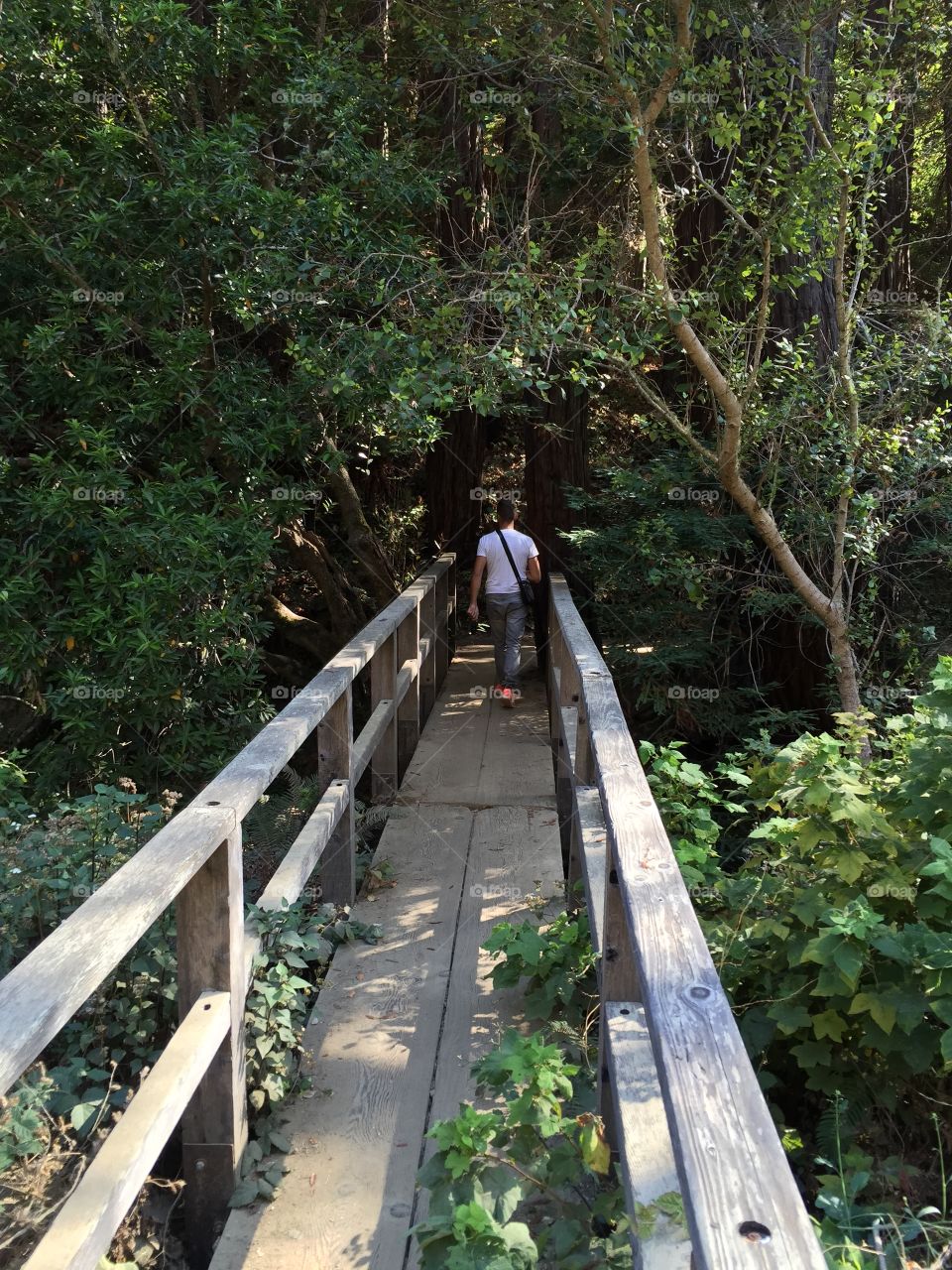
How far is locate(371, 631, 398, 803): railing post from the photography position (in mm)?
6008

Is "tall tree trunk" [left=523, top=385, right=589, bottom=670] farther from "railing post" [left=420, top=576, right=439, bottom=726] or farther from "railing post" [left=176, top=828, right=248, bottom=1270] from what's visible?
"railing post" [left=176, top=828, right=248, bottom=1270]

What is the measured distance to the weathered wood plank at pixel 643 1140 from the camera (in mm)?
1668

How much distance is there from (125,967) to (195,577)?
12.7 feet

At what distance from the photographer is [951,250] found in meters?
12.6

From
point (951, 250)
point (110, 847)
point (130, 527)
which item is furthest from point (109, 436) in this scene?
point (951, 250)

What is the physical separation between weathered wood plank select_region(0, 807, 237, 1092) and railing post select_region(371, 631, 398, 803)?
334cm

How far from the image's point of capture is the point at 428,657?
29.2ft

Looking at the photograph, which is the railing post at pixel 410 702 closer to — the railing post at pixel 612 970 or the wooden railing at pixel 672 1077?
the wooden railing at pixel 672 1077

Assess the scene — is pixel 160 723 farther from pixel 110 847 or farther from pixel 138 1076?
pixel 138 1076

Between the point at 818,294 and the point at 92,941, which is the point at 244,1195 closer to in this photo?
the point at 92,941

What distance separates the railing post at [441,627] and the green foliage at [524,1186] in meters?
6.70

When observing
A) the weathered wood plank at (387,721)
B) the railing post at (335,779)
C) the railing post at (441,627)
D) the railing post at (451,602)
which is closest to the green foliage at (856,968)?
the railing post at (335,779)

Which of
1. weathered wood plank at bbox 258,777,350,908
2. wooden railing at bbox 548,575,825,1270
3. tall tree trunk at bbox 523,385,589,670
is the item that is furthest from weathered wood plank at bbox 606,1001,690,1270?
tall tree trunk at bbox 523,385,589,670

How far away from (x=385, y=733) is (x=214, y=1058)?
3470 mm
